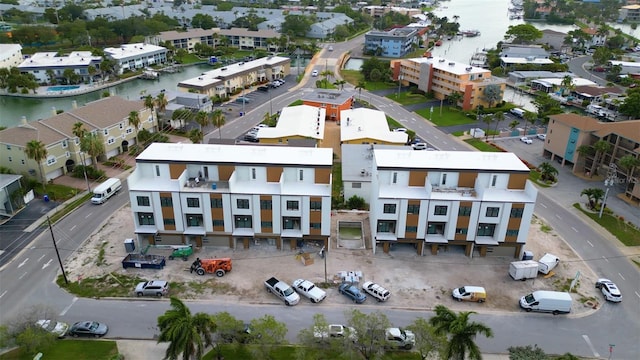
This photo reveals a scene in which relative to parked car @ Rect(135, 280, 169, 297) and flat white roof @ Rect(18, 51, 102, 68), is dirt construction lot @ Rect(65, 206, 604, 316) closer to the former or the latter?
parked car @ Rect(135, 280, 169, 297)

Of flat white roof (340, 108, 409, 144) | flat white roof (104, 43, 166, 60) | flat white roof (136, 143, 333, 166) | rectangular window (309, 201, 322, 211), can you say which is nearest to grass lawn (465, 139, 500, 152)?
flat white roof (340, 108, 409, 144)

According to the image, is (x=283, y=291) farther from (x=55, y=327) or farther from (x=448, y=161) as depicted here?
(x=448, y=161)

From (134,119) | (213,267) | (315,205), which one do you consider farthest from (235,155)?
(134,119)

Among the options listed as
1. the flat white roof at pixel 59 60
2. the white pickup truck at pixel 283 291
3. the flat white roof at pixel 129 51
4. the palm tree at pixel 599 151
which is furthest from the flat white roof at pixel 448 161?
the flat white roof at pixel 129 51

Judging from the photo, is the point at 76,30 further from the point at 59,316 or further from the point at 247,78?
the point at 59,316

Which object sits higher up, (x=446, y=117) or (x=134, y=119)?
(x=134, y=119)

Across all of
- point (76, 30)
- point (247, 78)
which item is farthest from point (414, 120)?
point (76, 30)

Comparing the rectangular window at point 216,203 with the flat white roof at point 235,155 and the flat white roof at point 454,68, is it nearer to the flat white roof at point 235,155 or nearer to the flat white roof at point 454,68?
the flat white roof at point 235,155
